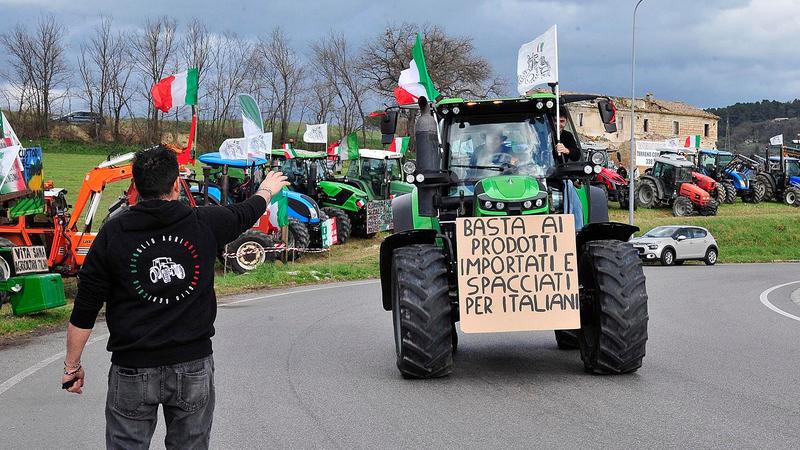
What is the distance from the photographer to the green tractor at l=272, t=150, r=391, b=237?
96.9 feet

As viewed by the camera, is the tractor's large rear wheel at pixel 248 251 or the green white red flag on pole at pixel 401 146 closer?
the tractor's large rear wheel at pixel 248 251

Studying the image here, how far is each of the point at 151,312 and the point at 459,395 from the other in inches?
159

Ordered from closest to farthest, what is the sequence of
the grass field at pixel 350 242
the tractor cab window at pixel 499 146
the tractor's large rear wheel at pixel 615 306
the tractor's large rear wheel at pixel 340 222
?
1. the tractor's large rear wheel at pixel 615 306
2. the tractor cab window at pixel 499 146
3. the grass field at pixel 350 242
4. the tractor's large rear wheel at pixel 340 222

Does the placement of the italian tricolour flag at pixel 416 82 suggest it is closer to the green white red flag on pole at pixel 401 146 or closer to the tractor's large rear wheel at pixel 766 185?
the green white red flag on pole at pixel 401 146

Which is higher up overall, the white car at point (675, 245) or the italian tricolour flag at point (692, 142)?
the italian tricolour flag at point (692, 142)

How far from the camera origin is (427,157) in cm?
879

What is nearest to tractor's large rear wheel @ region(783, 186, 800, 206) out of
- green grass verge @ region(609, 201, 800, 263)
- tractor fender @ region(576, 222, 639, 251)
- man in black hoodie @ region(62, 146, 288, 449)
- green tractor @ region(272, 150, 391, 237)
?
green grass verge @ region(609, 201, 800, 263)

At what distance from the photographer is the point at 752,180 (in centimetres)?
4894

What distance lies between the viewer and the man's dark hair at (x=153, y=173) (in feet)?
13.8

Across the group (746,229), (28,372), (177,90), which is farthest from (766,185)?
(28,372)

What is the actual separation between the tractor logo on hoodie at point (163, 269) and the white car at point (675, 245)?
29.4 metres

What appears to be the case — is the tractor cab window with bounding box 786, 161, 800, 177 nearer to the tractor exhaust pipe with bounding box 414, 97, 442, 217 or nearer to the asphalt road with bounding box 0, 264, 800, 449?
the asphalt road with bounding box 0, 264, 800, 449

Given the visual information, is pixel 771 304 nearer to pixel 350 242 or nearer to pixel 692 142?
pixel 350 242

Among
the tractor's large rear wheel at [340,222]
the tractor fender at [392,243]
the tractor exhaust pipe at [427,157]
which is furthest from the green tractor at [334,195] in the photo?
the tractor exhaust pipe at [427,157]
